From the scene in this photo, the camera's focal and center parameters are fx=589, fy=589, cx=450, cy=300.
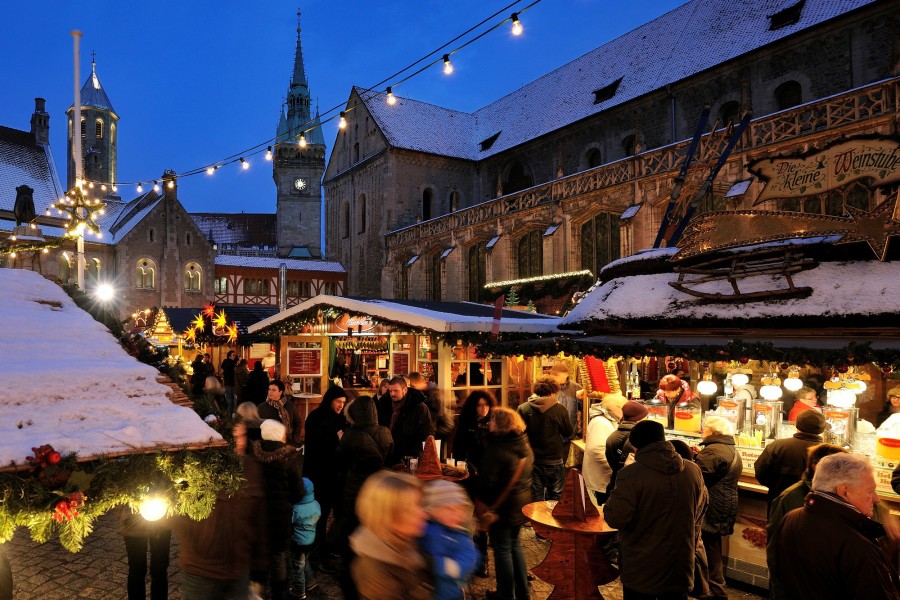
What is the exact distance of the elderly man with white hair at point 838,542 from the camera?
2.57 meters

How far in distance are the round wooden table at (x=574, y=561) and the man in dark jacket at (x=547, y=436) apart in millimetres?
1636

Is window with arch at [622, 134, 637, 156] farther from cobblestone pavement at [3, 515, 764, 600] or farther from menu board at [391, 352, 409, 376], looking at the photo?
cobblestone pavement at [3, 515, 764, 600]

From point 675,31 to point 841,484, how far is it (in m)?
26.7

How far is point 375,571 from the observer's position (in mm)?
2475

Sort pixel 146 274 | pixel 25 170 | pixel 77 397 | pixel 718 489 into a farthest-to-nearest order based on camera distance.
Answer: pixel 146 274 < pixel 25 170 < pixel 718 489 < pixel 77 397

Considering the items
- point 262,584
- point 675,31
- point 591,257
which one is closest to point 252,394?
point 262,584

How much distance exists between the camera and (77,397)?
10.0 ft

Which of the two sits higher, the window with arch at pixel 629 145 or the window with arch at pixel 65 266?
the window with arch at pixel 629 145

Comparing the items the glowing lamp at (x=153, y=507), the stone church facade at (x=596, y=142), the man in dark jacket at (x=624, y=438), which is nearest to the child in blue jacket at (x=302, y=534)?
the glowing lamp at (x=153, y=507)

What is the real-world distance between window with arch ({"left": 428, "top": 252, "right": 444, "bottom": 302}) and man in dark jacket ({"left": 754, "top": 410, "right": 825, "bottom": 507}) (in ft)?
84.4

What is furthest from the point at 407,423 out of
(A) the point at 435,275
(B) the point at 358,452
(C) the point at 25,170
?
(C) the point at 25,170

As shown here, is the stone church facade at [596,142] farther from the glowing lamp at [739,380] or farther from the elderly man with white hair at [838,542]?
the elderly man with white hair at [838,542]

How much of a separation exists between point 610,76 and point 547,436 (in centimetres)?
2444

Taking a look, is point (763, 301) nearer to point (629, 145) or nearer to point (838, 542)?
point (838, 542)
